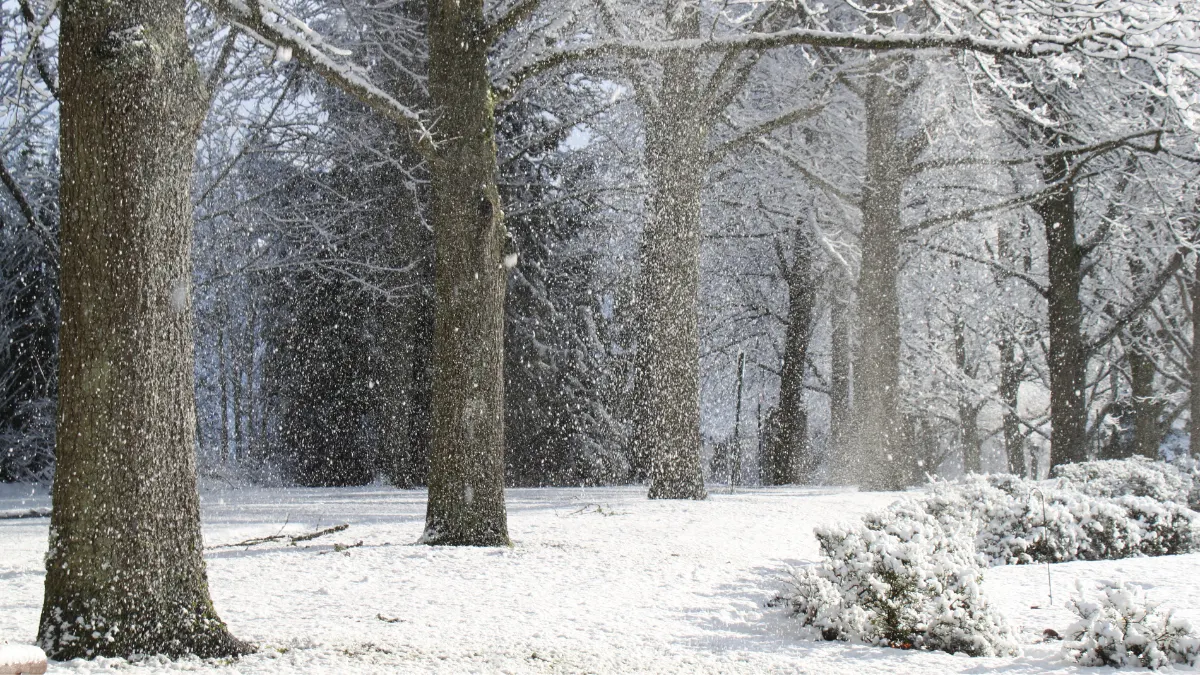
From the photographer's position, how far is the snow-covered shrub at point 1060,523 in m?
8.54

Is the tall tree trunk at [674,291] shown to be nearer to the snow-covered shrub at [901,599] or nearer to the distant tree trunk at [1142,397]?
the snow-covered shrub at [901,599]

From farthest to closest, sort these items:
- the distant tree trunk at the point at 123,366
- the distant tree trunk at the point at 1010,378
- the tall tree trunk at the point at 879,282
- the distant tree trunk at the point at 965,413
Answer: the distant tree trunk at the point at 965,413, the distant tree trunk at the point at 1010,378, the tall tree trunk at the point at 879,282, the distant tree trunk at the point at 123,366

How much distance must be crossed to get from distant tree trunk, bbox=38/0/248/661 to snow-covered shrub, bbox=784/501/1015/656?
292cm

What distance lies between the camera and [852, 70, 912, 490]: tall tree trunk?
600 inches

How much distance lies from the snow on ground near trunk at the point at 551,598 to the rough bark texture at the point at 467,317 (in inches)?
18.1

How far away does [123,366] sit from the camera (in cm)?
468

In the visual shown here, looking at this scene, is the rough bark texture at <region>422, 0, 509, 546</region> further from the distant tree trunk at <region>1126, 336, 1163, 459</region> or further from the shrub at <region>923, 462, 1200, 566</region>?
the distant tree trunk at <region>1126, 336, 1163, 459</region>

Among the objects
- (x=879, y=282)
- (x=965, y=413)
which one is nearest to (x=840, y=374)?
(x=879, y=282)

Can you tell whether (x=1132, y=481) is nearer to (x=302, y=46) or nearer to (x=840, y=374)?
(x=302, y=46)

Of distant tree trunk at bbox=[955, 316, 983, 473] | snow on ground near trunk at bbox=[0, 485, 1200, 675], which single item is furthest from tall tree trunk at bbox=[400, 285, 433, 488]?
distant tree trunk at bbox=[955, 316, 983, 473]

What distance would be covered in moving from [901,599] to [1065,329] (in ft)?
36.6

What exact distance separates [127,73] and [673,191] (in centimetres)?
823

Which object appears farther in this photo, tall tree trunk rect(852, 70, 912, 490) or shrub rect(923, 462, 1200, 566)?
tall tree trunk rect(852, 70, 912, 490)

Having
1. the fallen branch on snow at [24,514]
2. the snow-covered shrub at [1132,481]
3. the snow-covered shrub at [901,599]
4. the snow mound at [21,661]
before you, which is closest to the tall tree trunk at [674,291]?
the snow-covered shrub at [1132,481]
